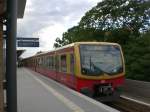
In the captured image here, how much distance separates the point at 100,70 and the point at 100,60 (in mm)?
579

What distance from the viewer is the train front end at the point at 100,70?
17.3 meters

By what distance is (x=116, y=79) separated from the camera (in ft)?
58.9

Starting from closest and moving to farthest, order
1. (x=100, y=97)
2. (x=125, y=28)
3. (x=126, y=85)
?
(x=100, y=97), (x=126, y=85), (x=125, y=28)

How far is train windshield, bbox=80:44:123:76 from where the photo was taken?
58.0ft

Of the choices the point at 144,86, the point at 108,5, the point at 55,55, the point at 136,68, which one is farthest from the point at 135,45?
the point at 108,5

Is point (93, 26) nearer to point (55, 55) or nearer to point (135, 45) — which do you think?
point (135, 45)

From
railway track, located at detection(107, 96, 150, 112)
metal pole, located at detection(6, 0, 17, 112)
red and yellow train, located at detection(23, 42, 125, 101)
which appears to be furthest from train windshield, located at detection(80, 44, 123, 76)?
metal pole, located at detection(6, 0, 17, 112)

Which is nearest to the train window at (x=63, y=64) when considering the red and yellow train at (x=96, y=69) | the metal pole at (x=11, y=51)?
the red and yellow train at (x=96, y=69)

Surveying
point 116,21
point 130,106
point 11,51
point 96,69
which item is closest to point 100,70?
point 96,69

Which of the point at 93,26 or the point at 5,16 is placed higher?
the point at 93,26

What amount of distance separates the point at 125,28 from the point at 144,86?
2788 cm

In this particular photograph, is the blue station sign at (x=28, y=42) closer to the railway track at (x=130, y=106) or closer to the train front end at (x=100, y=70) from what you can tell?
the train front end at (x=100, y=70)

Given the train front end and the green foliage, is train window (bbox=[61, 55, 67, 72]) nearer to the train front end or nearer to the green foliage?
the train front end

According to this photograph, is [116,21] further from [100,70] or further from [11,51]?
[11,51]
